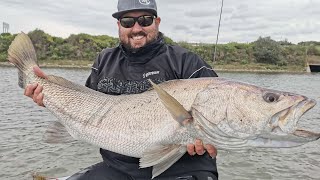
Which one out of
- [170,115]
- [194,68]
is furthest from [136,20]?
[170,115]

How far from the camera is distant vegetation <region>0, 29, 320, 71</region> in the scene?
52375 mm

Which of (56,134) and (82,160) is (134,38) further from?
(82,160)

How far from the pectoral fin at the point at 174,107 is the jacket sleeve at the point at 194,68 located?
1042mm

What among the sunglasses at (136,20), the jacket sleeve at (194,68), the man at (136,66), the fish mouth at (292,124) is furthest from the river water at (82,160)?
the fish mouth at (292,124)

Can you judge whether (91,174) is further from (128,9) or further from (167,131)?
(128,9)

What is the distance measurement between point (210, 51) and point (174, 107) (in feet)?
185

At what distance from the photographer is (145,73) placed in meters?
4.43

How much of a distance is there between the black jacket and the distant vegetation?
149 feet

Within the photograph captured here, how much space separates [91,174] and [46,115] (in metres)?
9.70

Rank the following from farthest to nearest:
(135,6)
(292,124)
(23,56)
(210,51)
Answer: (210,51) → (135,6) → (23,56) → (292,124)

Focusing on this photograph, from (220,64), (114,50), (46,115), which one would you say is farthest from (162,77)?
(220,64)

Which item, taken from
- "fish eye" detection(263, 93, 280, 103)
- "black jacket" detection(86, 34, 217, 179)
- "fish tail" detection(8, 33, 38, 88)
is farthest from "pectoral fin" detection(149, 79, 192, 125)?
"fish tail" detection(8, 33, 38, 88)

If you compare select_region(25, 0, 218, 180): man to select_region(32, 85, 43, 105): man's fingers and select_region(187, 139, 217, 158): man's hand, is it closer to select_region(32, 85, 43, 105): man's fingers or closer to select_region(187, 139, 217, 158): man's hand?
select_region(32, 85, 43, 105): man's fingers

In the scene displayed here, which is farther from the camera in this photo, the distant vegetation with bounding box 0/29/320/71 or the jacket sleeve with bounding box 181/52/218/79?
the distant vegetation with bounding box 0/29/320/71
